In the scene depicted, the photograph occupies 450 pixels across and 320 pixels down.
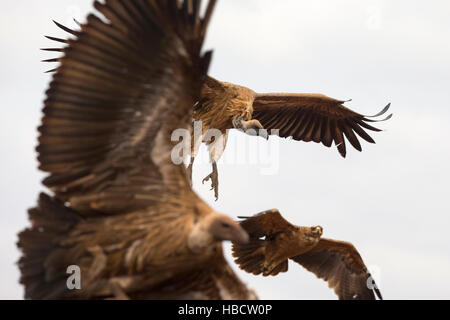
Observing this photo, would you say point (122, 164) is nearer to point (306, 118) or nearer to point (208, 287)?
point (208, 287)

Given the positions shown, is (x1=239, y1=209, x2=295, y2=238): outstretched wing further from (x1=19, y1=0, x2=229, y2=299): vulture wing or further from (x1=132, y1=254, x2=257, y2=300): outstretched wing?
(x1=19, y1=0, x2=229, y2=299): vulture wing

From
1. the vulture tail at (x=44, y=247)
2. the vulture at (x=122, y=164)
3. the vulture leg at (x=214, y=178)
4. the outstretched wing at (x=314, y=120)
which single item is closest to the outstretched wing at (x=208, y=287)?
the vulture at (x=122, y=164)

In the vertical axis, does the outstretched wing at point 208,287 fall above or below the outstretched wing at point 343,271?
above

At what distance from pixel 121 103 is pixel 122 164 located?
0.44 meters

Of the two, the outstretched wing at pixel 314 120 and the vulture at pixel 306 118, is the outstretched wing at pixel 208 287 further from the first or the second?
the outstretched wing at pixel 314 120

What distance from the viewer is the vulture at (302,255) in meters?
6.46

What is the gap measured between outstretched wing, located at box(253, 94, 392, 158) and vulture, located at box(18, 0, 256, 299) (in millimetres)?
5056

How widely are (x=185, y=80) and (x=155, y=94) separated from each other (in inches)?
9.3

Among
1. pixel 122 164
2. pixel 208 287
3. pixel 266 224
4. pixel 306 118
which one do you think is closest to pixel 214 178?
pixel 306 118

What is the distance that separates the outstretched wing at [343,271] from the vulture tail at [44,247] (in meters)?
3.41

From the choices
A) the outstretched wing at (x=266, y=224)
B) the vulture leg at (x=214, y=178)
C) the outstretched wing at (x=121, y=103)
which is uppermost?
the outstretched wing at (x=121, y=103)

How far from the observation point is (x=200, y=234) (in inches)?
177
